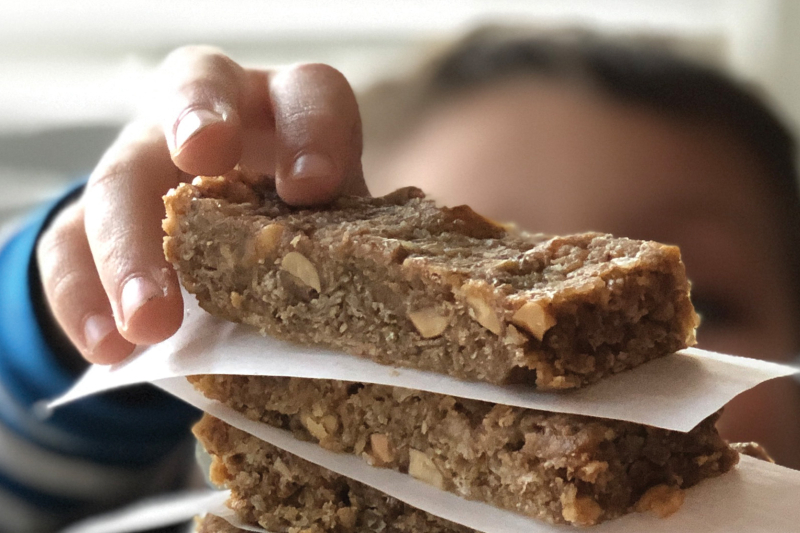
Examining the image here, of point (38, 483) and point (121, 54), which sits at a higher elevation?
point (121, 54)

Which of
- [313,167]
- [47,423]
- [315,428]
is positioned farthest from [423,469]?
[47,423]

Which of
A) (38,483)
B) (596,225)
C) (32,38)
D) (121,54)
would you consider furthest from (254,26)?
(38,483)

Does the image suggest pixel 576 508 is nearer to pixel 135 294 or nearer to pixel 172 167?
pixel 135 294

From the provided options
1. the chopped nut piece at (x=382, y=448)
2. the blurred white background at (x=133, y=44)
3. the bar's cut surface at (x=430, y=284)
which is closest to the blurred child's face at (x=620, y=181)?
the blurred white background at (x=133, y=44)

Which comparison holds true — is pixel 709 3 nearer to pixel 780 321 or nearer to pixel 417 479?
pixel 780 321

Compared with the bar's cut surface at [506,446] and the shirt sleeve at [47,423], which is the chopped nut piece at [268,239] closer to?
the bar's cut surface at [506,446]

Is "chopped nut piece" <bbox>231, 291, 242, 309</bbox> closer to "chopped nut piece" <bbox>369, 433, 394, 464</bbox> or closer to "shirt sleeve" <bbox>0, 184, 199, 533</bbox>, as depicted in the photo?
"chopped nut piece" <bbox>369, 433, 394, 464</bbox>
